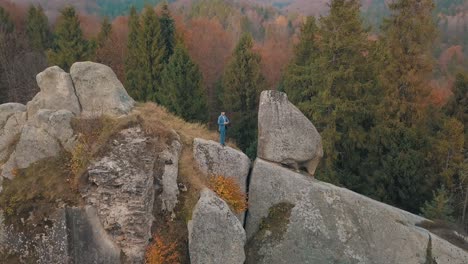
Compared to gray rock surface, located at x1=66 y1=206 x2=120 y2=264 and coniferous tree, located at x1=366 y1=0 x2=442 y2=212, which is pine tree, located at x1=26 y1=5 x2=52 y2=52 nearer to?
gray rock surface, located at x1=66 y1=206 x2=120 y2=264

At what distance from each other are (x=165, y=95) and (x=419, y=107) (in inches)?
792

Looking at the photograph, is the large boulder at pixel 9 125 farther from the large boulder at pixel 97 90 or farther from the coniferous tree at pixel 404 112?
the coniferous tree at pixel 404 112

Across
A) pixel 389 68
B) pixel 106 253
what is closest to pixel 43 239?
pixel 106 253

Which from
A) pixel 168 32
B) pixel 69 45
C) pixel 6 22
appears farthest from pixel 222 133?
pixel 6 22

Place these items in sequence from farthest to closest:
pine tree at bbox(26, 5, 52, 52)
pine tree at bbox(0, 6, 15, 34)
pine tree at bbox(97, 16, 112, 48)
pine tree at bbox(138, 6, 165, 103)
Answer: pine tree at bbox(26, 5, 52, 52), pine tree at bbox(0, 6, 15, 34), pine tree at bbox(97, 16, 112, 48), pine tree at bbox(138, 6, 165, 103)

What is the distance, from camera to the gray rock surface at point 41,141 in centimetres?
1706

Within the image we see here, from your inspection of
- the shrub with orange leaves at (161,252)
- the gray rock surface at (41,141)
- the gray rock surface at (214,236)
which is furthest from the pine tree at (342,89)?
the gray rock surface at (41,141)

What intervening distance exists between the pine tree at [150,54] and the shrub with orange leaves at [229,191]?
22.0m

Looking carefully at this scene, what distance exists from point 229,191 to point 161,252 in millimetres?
4090

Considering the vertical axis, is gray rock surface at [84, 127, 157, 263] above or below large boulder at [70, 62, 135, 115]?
below

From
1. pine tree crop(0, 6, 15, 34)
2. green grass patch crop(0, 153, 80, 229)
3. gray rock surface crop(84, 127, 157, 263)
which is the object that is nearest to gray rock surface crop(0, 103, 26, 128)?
green grass patch crop(0, 153, 80, 229)

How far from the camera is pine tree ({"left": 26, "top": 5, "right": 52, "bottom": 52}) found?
49.6 meters

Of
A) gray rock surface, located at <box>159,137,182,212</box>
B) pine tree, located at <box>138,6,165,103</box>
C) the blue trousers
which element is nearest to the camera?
gray rock surface, located at <box>159,137,182,212</box>

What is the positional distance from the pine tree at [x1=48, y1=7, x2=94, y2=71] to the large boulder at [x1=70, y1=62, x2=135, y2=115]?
68.6 feet
